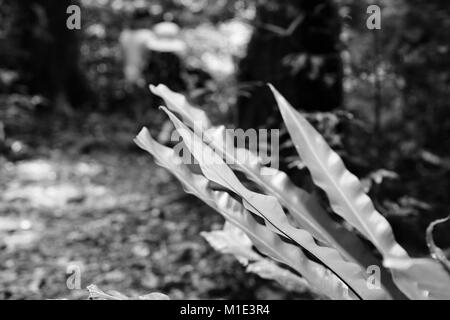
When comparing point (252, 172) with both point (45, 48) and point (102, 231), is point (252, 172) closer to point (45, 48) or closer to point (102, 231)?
point (102, 231)

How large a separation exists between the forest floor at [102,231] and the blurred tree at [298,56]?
0.71 m

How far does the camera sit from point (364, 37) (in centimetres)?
296

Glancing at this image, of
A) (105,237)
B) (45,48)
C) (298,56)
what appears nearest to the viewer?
(298,56)

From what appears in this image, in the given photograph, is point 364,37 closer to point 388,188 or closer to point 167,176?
point 388,188

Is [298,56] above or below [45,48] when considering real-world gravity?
below

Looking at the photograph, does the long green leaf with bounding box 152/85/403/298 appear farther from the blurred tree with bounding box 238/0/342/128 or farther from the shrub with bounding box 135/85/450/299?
the blurred tree with bounding box 238/0/342/128

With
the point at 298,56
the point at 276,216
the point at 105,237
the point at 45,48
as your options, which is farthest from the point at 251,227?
the point at 45,48

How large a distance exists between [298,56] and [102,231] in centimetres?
130

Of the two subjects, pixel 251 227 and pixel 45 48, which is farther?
pixel 45 48

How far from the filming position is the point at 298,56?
1.88 metres

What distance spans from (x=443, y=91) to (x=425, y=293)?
246 centimetres

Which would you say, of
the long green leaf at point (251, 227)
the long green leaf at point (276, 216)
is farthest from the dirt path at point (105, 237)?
the long green leaf at point (276, 216)

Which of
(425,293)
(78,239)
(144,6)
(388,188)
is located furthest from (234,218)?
(144,6)

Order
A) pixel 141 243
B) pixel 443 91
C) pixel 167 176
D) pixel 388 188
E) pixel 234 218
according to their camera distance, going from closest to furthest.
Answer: pixel 234 218 → pixel 141 243 → pixel 388 188 → pixel 443 91 → pixel 167 176
